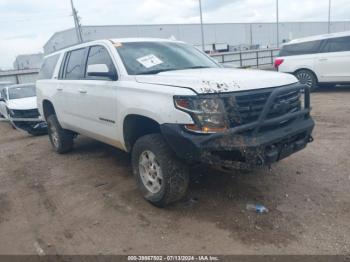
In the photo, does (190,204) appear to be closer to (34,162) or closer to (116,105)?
(116,105)

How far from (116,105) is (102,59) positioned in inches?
33.1

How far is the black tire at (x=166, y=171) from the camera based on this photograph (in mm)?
3662

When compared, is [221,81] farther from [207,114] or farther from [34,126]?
[34,126]

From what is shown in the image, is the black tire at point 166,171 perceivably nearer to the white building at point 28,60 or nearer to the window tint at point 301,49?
the window tint at point 301,49

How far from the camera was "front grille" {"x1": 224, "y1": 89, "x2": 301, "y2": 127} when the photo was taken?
3.37 m

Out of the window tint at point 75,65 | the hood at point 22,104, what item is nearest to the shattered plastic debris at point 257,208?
the window tint at point 75,65

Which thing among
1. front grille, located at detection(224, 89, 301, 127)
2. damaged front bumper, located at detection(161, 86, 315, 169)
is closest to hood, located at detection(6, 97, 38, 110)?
damaged front bumper, located at detection(161, 86, 315, 169)

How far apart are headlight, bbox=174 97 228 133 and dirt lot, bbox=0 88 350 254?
100 centimetres

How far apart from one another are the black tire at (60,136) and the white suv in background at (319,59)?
7.43m

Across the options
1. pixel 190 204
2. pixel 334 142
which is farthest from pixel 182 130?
pixel 334 142

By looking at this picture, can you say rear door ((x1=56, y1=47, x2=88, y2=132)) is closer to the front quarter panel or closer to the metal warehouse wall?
the front quarter panel

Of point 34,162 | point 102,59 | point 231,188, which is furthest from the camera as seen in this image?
point 34,162

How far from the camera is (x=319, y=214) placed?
143 inches

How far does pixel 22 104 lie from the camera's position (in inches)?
397
